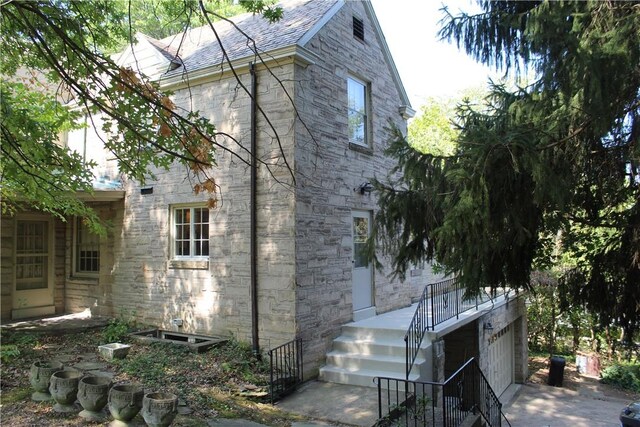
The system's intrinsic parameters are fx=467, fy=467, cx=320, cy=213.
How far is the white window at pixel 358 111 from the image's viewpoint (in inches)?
410

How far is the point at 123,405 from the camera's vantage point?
195 inches

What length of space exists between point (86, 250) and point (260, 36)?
7.18 metres

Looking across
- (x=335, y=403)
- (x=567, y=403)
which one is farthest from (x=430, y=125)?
(x=335, y=403)

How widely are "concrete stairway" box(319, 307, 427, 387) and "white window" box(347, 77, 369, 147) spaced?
4016mm

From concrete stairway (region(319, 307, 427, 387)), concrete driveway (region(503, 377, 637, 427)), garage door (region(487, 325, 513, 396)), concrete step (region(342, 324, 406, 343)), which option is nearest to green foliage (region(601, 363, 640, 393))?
concrete driveway (region(503, 377, 637, 427))

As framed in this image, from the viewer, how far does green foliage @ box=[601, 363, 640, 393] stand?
1557 cm

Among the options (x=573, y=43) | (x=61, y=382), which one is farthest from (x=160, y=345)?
(x=573, y=43)

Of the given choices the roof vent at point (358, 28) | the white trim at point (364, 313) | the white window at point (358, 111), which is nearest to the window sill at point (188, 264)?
the white trim at point (364, 313)

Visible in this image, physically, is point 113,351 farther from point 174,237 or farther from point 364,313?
point 364,313

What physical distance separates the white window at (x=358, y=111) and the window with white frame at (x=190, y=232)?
3.59 meters

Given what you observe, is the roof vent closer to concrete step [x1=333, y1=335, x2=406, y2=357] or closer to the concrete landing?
concrete step [x1=333, y1=335, x2=406, y2=357]

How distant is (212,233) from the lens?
9.20 m

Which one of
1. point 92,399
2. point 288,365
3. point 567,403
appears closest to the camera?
point 92,399

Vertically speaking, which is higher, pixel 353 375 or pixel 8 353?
pixel 8 353
